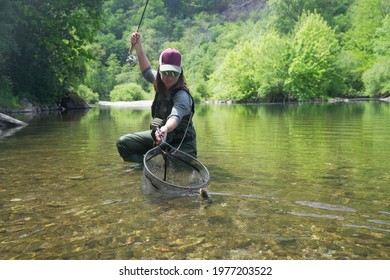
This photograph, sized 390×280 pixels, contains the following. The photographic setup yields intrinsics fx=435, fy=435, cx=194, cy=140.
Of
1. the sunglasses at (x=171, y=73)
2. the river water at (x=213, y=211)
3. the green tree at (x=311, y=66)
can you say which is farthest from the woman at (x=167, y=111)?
the green tree at (x=311, y=66)

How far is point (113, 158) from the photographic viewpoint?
8672 mm

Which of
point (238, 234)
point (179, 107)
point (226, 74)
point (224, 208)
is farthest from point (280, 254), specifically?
point (226, 74)

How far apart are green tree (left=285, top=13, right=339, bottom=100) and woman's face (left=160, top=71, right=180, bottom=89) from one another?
170 ft

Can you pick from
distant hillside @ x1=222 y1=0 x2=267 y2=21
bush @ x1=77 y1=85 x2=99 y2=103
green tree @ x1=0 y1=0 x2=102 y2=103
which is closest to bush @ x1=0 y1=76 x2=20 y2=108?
green tree @ x1=0 y1=0 x2=102 y2=103

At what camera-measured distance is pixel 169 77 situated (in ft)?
19.5

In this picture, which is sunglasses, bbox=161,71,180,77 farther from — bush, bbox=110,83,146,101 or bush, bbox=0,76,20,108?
bush, bbox=110,83,146,101

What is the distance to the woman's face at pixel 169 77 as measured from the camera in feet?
19.3

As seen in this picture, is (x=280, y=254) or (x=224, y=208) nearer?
(x=280, y=254)

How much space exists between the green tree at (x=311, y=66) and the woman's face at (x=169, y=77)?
52.0 metres

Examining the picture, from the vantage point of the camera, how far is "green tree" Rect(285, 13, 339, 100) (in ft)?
187

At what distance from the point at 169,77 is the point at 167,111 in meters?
0.55

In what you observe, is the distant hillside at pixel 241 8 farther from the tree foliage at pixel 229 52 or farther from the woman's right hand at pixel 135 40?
the woman's right hand at pixel 135 40
